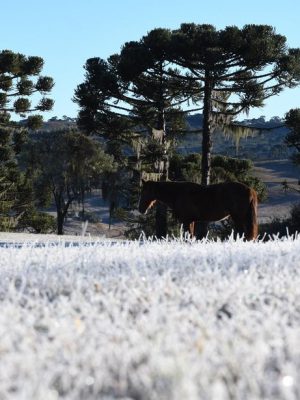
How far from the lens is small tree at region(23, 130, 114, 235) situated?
50.9 m

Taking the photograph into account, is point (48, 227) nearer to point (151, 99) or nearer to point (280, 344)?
point (151, 99)

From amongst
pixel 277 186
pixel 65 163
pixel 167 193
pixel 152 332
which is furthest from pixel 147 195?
pixel 277 186

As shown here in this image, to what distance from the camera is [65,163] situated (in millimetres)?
51750

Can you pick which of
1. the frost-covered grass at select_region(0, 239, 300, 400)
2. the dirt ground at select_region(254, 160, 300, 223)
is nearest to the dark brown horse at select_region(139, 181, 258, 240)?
the frost-covered grass at select_region(0, 239, 300, 400)

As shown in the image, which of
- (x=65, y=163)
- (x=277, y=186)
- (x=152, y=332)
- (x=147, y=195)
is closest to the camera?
(x=152, y=332)

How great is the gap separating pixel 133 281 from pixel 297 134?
27515 mm

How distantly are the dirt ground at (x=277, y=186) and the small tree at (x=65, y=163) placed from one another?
1583 centimetres

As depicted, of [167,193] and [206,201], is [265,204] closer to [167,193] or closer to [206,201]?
[206,201]

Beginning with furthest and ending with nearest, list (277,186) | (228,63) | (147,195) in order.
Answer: (277,186) → (228,63) → (147,195)

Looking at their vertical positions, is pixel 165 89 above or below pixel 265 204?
above

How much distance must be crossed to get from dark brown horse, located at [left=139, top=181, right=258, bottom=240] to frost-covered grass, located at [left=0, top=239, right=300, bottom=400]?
11.1 m

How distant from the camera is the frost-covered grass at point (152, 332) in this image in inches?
78.8

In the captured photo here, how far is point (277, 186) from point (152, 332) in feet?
287

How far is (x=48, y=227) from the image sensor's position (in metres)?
46.2
